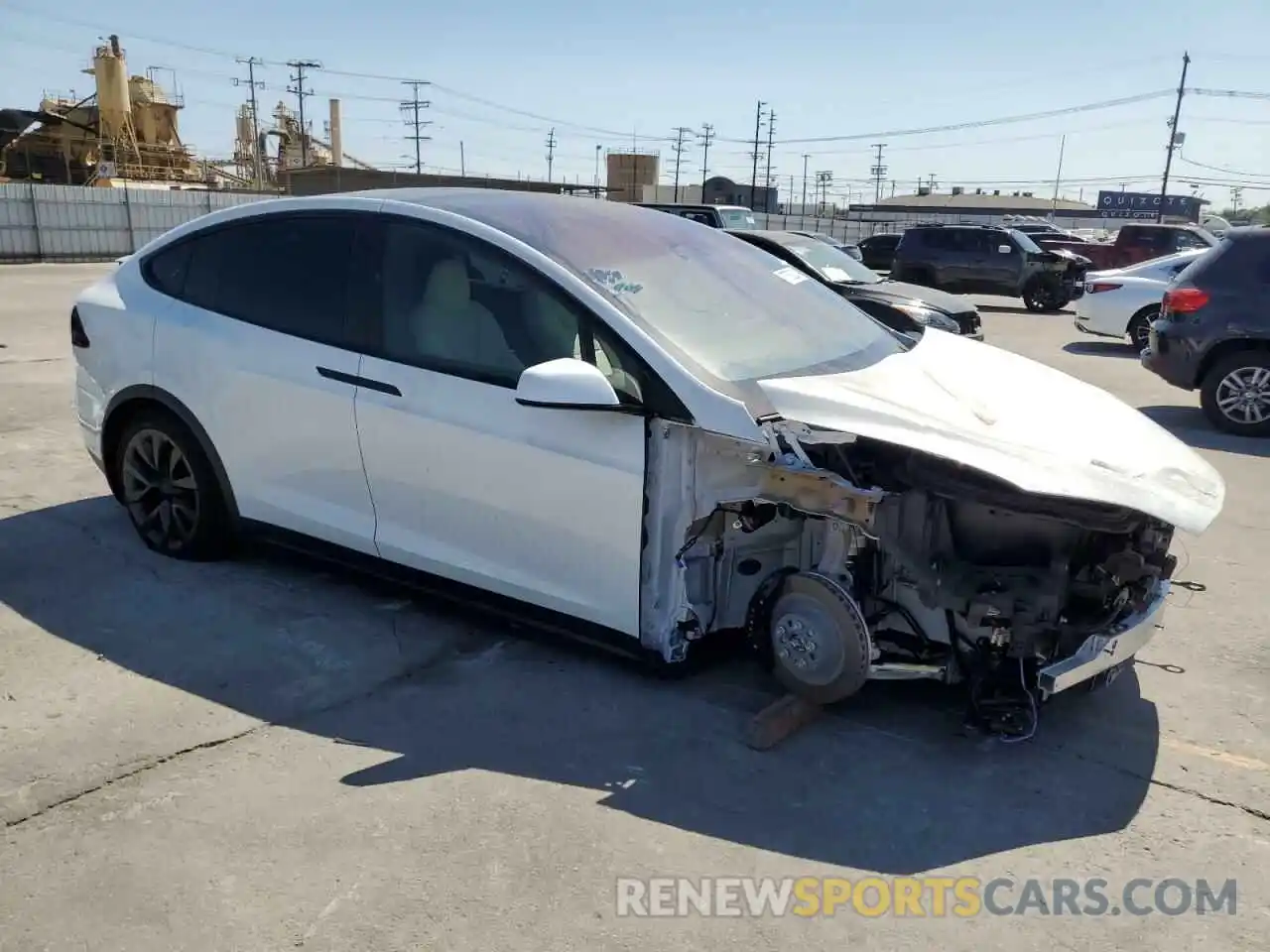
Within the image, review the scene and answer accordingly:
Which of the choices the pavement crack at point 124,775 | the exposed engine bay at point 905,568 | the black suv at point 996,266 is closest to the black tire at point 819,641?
the exposed engine bay at point 905,568

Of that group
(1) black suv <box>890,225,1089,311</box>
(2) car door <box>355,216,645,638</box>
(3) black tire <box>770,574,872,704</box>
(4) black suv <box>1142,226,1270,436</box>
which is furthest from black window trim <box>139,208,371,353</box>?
(1) black suv <box>890,225,1089,311</box>

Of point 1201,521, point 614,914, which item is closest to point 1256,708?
point 1201,521

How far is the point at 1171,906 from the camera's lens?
2.60 meters

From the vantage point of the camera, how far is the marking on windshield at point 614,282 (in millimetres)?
3596

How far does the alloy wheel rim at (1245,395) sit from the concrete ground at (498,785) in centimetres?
466

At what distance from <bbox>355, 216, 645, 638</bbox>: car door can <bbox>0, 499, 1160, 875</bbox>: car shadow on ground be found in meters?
0.34

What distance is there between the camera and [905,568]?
330cm

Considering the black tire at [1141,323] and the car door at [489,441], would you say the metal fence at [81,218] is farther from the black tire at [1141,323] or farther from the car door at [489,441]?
the car door at [489,441]

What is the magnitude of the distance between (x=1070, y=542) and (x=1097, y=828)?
89 centimetres

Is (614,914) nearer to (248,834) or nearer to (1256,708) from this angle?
(248,834)

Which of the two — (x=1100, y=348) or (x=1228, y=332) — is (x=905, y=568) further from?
(x=1100, y=348)

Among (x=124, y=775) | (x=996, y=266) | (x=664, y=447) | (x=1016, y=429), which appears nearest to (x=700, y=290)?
(x=664, y=447)

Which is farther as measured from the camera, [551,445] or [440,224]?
[440,224]

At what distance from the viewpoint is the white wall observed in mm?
25719
